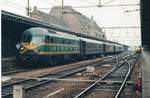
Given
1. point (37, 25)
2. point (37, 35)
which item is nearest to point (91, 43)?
point (37, 25)

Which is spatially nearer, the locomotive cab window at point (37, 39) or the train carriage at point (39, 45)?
the train carriage at point (39, 45)

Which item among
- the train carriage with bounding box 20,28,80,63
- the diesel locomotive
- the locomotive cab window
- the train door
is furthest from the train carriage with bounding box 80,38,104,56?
the locomotive cab window

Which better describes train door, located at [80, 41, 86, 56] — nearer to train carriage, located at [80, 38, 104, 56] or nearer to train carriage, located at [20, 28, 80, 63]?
train carriage, located at [80, 38, 104, 56]

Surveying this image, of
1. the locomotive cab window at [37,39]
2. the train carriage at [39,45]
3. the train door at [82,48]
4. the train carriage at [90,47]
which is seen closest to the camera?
the train carriage at [39,45]

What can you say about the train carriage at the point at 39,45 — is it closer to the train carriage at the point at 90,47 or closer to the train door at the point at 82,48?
the train door at the point at 82,48

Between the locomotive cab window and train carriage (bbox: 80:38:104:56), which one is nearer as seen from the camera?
the locomotive cab window

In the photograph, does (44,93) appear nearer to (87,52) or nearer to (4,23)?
(4,23)

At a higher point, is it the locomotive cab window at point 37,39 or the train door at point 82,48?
the locomotive cab window at point 37,39

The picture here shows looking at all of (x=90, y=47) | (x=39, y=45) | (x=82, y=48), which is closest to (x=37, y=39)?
(x=39, y=45)

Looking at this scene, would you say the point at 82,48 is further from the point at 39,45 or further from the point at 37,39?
the point at 39,45

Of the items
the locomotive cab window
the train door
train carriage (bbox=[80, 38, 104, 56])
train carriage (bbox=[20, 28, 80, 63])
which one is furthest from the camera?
train carriage (bbox=[80, 38, 104, 56])

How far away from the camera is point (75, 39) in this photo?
3912cm

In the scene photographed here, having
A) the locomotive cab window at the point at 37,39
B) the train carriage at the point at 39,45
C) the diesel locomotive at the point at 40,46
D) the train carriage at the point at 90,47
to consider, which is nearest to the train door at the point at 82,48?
the train carriage at the point at 90,47

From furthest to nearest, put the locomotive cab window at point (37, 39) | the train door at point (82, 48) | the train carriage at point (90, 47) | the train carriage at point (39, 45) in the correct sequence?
the train carriage at point (90, 47) → the train door at point (82, 48) → the locomotive cab window at point (37, 39) → the train carriage at point (39, 45)
